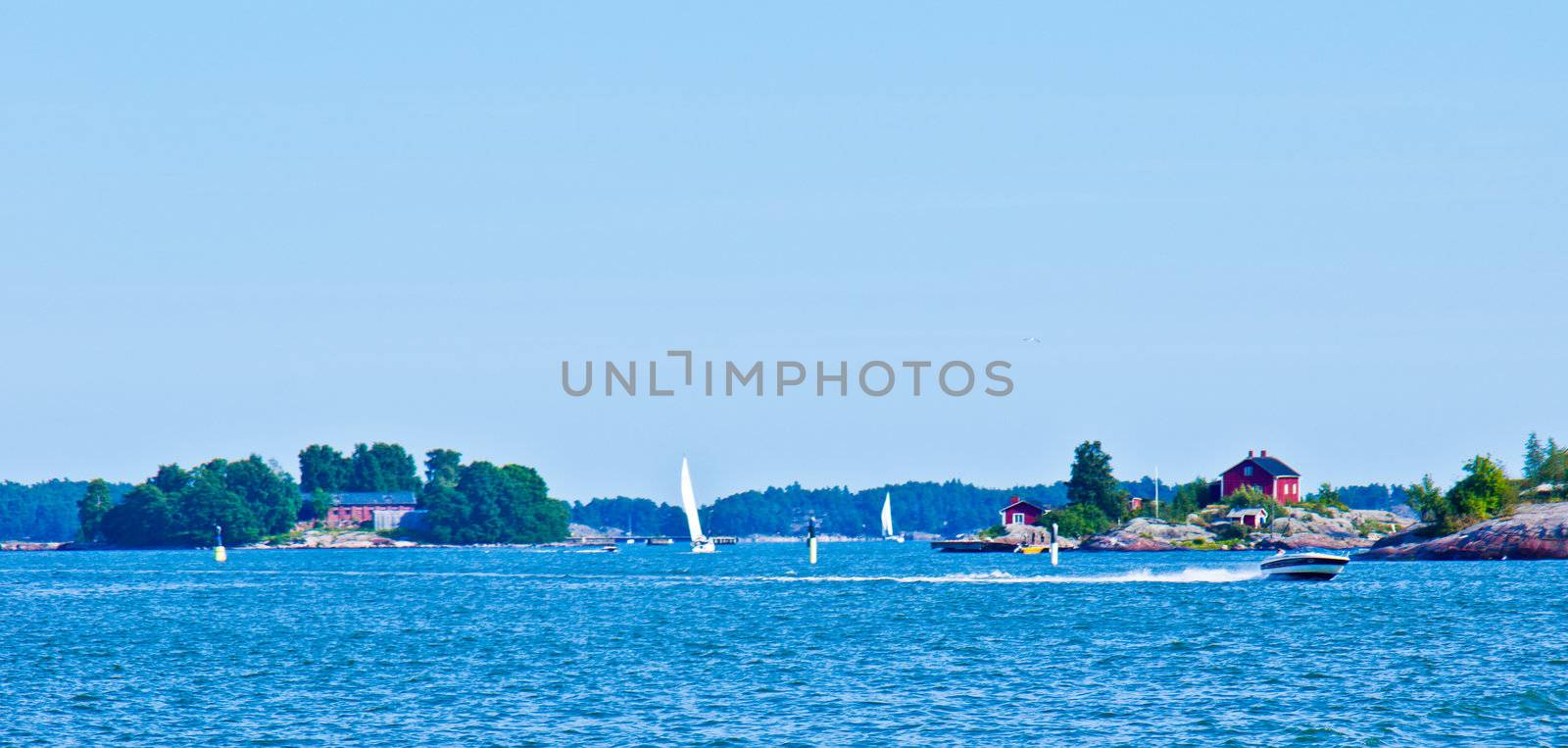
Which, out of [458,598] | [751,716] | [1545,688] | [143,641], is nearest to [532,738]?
[751,716]

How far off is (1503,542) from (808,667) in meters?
105

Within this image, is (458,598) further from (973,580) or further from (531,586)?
(973,580)

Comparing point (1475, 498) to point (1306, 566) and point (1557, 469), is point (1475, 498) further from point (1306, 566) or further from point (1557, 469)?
point (1306, 566)

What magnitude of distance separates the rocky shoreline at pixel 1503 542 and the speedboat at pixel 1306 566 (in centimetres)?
3795

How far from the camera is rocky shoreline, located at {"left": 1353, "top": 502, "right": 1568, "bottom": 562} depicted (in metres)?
146

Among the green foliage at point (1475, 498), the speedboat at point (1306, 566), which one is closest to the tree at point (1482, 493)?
the green foliage at point (1475, 498)

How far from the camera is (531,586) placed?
5037 inches

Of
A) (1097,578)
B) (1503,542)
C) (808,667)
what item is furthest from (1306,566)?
(808,667)

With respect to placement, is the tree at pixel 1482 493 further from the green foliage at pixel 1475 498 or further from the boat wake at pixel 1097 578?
the boat wake at pixel 1097 578

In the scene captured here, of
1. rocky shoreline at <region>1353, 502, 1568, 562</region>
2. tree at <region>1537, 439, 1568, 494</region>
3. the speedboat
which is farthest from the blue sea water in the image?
tree at <region>1537, 439, 1568, 494</region>

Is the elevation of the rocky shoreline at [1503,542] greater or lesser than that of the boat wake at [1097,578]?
greater

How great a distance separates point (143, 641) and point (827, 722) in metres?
38.6

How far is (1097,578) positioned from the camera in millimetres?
126938

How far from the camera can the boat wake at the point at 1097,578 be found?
398 feet
